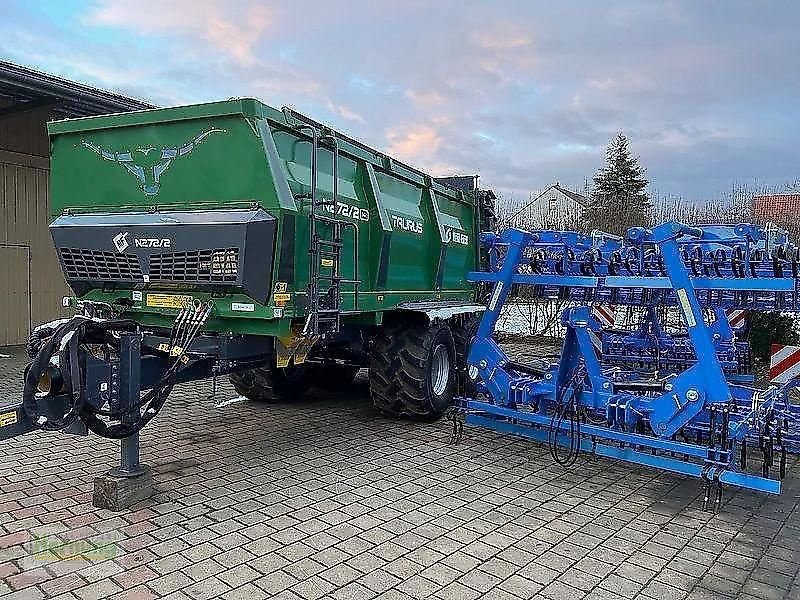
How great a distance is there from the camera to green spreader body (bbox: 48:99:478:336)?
5004mm

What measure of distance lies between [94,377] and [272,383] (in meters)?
3.59

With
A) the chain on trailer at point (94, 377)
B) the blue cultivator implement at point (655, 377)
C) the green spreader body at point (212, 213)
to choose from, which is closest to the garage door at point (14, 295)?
the green spreader body at point (212, 213)

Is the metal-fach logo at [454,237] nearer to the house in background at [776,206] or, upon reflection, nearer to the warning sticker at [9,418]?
the warning sticker at [9,418]

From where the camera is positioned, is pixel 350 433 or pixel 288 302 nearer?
pixel 288 302

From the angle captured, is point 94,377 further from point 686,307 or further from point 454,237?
point 454,237

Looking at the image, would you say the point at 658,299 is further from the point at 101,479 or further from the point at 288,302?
the point at 101,479

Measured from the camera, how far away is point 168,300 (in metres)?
A: 5.33

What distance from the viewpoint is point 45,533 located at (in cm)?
409

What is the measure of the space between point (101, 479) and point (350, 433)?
2.69 meters

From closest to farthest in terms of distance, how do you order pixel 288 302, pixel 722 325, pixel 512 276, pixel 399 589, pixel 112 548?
pixel 399 589 → pixel 112 548 → pixel 288 302 → pixel 512 276 → pixel 722 325

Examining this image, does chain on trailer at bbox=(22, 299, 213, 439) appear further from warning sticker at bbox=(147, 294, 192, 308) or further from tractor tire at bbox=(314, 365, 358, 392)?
tractor tire at bbox=(314, 365, 358, 392)

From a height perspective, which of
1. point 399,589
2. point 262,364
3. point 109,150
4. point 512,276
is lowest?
point 399,589

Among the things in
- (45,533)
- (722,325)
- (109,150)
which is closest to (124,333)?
(45,533)

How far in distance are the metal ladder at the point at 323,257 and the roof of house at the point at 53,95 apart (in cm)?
602
